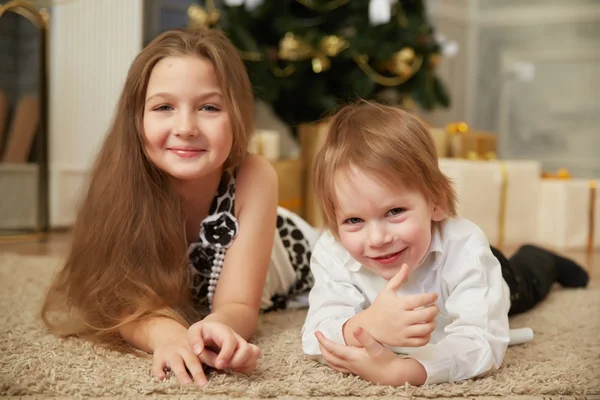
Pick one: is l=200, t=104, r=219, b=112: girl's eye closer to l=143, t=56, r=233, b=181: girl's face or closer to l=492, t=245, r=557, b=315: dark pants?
l=143, t=56, r=233, b=181: girl's face

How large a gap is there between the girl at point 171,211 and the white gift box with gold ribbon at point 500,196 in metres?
1.38

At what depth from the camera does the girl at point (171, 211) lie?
3.83 feet

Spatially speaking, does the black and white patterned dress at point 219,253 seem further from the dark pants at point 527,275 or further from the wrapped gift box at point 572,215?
the wrapped gift box at point 572,215

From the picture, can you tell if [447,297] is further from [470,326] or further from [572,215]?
[572,215]

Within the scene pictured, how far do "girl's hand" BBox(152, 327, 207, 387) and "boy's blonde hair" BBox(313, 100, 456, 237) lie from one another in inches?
10.8

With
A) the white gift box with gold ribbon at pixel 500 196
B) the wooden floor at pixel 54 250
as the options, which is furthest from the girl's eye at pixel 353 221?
the white gift box with gold ribbon at pixel 500 196

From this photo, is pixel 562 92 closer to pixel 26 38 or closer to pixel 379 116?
pixel 26 38

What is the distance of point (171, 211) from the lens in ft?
4.05

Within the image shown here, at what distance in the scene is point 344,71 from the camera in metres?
3.22

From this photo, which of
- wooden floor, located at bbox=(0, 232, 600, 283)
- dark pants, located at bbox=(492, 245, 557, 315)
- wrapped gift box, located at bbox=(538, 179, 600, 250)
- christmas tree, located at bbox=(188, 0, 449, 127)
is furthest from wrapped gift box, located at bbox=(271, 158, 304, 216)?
dark pants, located at bbox=(492, 245, 557, 315)

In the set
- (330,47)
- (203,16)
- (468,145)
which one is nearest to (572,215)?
(468,145)

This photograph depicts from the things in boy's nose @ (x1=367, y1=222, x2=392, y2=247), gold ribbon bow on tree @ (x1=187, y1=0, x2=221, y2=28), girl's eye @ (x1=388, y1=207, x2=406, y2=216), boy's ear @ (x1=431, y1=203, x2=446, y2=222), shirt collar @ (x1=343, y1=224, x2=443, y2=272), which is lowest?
shirt collar @ (x1=343, y1=224, x2=443, y2=272)

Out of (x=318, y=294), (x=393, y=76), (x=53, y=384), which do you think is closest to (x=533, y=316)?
(x=318, y=294)

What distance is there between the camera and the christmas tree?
3023mm
